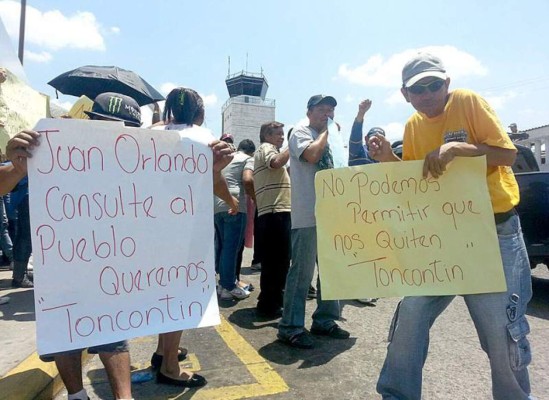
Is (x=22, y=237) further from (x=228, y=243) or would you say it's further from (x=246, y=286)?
(x=246, y=286)

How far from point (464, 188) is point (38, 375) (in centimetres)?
243

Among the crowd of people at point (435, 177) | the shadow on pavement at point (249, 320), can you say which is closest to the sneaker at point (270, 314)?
Answer: the shadow on pavement at point (249, 320)

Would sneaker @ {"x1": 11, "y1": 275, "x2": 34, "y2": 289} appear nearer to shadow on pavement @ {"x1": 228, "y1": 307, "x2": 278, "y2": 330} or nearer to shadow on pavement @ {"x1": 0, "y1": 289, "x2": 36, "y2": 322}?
shadow on pavement @ {"x1": 0, "y1": 289, "x2": 36, "y2": 322}

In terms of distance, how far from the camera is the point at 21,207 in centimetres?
458

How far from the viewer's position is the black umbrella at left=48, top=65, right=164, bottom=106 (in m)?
5.73

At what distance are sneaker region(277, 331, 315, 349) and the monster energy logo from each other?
2.02 meters

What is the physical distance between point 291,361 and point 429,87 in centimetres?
202

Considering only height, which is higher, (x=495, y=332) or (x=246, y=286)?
(x=495, y=332)

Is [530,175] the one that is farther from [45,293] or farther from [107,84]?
[107,84]

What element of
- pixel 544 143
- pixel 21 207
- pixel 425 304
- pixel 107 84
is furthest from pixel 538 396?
pixel 544 143

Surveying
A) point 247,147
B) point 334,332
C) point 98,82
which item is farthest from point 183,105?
point 98,82

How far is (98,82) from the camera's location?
582 centimetres

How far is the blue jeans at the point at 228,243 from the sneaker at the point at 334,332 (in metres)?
1.46

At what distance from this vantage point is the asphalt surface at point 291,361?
8.76 ft
